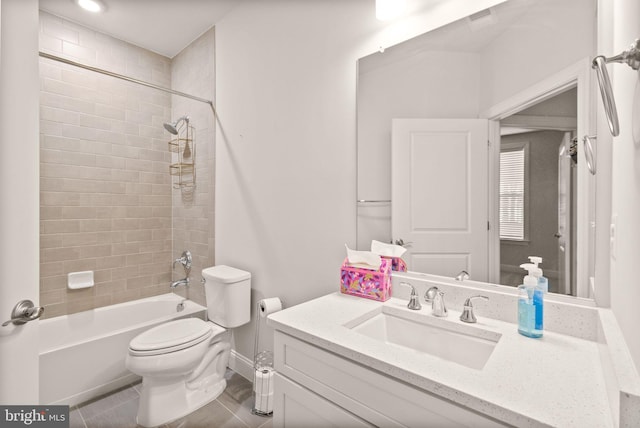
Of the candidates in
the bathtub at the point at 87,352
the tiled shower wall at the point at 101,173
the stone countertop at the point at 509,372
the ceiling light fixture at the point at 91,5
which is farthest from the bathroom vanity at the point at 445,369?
the ceiling light fixture at the point at 91,5

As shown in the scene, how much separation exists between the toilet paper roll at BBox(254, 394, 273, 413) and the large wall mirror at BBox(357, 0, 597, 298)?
1.06 meters

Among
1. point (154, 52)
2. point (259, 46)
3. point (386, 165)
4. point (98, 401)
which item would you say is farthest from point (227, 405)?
point (154, 52)

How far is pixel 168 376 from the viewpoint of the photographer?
1.66 m

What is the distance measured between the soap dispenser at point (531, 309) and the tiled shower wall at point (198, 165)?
2.12 metres

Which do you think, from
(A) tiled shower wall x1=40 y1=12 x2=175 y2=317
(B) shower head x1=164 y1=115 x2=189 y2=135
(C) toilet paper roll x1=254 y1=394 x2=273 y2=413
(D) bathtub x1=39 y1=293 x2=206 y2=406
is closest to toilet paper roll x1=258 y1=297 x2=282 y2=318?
(C) toilet paper roll x1=254 y1=394 x2=273 y2=413

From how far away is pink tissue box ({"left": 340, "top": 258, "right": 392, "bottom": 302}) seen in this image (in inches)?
52.4

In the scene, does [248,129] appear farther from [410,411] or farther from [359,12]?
[410,411]

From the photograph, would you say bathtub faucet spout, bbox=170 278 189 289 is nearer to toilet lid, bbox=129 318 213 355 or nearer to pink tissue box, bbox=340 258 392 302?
toilet lid, bbox=129 318 213 355

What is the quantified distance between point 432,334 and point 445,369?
37cm

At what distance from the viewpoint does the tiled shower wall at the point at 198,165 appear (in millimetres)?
2486

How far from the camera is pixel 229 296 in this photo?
1992 mm

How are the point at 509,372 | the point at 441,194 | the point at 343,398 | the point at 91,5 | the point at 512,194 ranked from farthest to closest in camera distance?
1. the point at 91,5
2. the point at 441,194
3. the point at 512,194
4. the point at 343,398
5. the point at 509,372

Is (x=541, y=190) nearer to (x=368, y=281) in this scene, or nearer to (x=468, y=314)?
(x=468, y=314)

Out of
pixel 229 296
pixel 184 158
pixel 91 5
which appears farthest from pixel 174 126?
pixel 229 296
